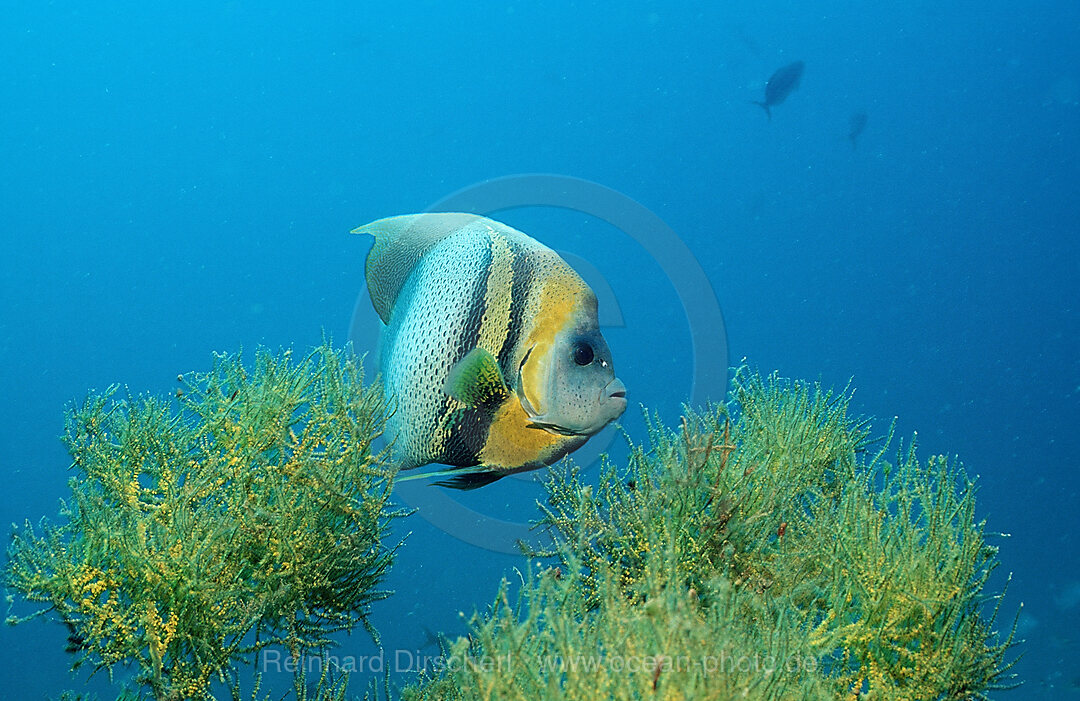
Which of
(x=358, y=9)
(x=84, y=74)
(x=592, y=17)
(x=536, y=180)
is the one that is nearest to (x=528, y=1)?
(x=592, y=17)

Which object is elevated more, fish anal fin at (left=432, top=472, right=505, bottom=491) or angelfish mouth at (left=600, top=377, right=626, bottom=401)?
Answer: angelfish mouth at (left=600, top=377, right=626, bottom=401)

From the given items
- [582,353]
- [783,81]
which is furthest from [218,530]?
[783,81]

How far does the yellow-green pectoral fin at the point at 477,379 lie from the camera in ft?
5.16

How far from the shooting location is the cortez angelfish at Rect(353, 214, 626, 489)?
1.60 m

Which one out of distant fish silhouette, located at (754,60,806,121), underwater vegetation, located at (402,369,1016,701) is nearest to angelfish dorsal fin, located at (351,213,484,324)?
underwater vegetation, located at (402,369,1016,701)

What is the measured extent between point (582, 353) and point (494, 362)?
8.9 inches

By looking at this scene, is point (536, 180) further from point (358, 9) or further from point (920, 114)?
point (920, 114)

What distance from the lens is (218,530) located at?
88.6 inches

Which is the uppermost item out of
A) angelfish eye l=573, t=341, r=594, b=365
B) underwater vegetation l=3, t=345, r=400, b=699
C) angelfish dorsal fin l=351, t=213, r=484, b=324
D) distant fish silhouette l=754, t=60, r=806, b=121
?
distant fish silhouette l=754, t=60, r=806, b=121

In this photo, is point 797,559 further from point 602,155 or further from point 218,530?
point 602,155

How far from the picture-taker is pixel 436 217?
2.01 m

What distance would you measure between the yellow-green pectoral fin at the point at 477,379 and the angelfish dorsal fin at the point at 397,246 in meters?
0.49
